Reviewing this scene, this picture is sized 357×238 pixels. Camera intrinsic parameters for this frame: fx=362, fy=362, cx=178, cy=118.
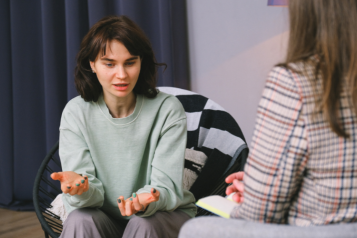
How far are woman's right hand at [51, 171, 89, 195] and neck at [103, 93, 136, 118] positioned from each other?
34 cm

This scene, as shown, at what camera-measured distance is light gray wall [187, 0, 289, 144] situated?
1752 mm

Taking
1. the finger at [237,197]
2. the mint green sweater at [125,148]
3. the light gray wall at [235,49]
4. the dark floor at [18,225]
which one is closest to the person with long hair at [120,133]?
the mint green sweater at [125,148]

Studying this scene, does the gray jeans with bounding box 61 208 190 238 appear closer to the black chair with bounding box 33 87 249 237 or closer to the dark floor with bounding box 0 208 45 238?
the black chair with bounding box 33 87 249 237

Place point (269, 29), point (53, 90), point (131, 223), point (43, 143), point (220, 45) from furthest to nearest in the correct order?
1. point (43, 143)
2. point (53, 90)
3. point (220, 45)
4. point (269, 29)
5. point (131, 223)

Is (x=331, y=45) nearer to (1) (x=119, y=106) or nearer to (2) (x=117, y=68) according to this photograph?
(2) (x=117, y=68)

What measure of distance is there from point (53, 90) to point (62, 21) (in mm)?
434

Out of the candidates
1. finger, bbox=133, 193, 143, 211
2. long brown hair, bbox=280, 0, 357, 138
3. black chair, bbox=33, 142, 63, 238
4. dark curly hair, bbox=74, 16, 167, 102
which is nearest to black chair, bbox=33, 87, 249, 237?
black chair, bbox=33, 142, 63, 238

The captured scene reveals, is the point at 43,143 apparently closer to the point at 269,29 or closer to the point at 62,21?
the point at 62,21

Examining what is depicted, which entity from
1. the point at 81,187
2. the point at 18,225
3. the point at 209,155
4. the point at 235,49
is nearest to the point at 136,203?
the point at 81,187

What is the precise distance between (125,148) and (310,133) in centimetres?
80

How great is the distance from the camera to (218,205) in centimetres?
73

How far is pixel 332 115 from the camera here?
567 millimetres

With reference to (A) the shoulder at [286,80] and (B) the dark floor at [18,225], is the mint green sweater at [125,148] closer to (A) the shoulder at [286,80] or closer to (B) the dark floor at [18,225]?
(A) the shoulder at [286,80]

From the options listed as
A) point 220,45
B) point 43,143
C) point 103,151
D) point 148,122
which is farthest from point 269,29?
point 43,143
